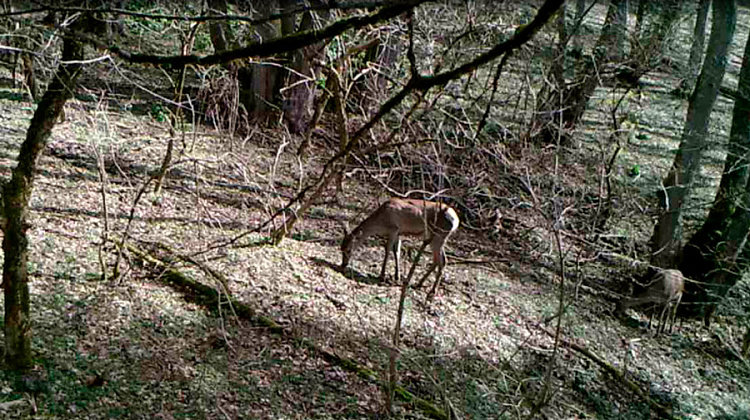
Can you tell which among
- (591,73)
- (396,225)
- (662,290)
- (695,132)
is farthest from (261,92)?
(662,290)

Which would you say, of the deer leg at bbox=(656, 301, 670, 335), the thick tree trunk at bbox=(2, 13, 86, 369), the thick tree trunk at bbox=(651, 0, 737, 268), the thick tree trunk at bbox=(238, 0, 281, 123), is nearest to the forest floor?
the deer leg at bbox=(656, 301, 670, 335)

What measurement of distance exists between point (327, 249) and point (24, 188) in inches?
195

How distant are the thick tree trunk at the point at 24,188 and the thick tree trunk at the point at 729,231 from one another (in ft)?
29.2

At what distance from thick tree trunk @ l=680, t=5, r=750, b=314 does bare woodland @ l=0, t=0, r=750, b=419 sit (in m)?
0.04

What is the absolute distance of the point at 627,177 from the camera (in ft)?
44.7

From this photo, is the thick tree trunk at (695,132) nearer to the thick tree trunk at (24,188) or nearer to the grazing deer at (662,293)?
the grazing deer at (662,293)

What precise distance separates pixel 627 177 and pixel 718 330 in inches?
160

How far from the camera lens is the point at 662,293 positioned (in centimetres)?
951

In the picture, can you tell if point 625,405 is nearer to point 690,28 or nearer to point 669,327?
point 669,327

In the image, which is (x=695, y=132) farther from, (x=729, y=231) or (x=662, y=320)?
(x=662, y=320)

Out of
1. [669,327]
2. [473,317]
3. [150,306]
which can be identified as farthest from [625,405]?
[150,306]

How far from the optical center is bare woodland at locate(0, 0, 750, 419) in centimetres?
466

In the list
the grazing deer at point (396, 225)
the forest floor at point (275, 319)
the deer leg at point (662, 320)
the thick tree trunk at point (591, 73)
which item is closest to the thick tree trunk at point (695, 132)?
the deer leg at point (662, 320)

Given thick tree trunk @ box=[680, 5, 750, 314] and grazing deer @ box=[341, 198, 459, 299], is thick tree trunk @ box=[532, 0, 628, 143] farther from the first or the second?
grazing deer @ box=[341, 198, 459, 299]
